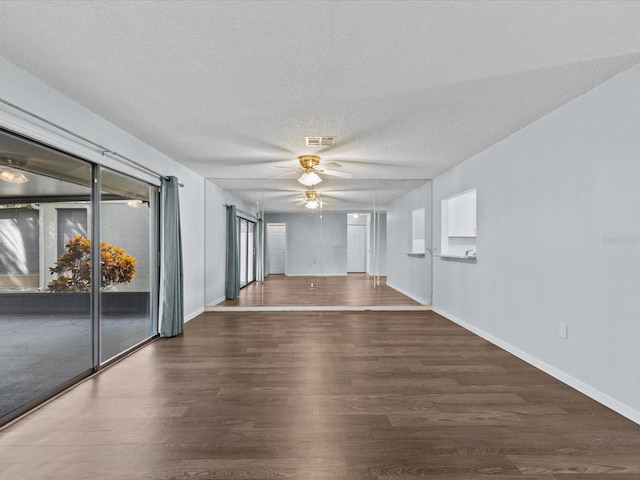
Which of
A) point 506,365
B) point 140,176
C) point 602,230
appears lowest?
point 506,365

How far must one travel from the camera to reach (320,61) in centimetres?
220

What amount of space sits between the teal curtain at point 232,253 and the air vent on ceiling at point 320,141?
3429 mm

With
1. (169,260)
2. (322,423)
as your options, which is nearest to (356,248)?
(169,260)

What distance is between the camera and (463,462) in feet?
6.13

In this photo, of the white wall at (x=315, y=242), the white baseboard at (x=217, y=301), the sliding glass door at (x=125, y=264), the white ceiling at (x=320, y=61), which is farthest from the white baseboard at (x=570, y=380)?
the white baseboard at (x=217, y=301)

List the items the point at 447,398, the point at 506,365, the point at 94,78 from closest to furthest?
the point at 94,78, the point at 447,398, the point at 506,365

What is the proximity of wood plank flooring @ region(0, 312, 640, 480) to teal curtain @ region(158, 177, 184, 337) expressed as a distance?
0.70 metres

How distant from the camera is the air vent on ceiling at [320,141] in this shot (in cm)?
381

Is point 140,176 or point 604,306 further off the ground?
point 140,176

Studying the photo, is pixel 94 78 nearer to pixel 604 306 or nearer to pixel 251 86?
pixel 251 86

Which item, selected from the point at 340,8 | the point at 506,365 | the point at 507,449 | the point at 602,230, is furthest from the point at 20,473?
the point at 602,230

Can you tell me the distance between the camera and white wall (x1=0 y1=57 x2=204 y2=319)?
228 centimetres

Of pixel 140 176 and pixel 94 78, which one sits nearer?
pixel 94 78

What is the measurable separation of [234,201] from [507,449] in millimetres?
6389
